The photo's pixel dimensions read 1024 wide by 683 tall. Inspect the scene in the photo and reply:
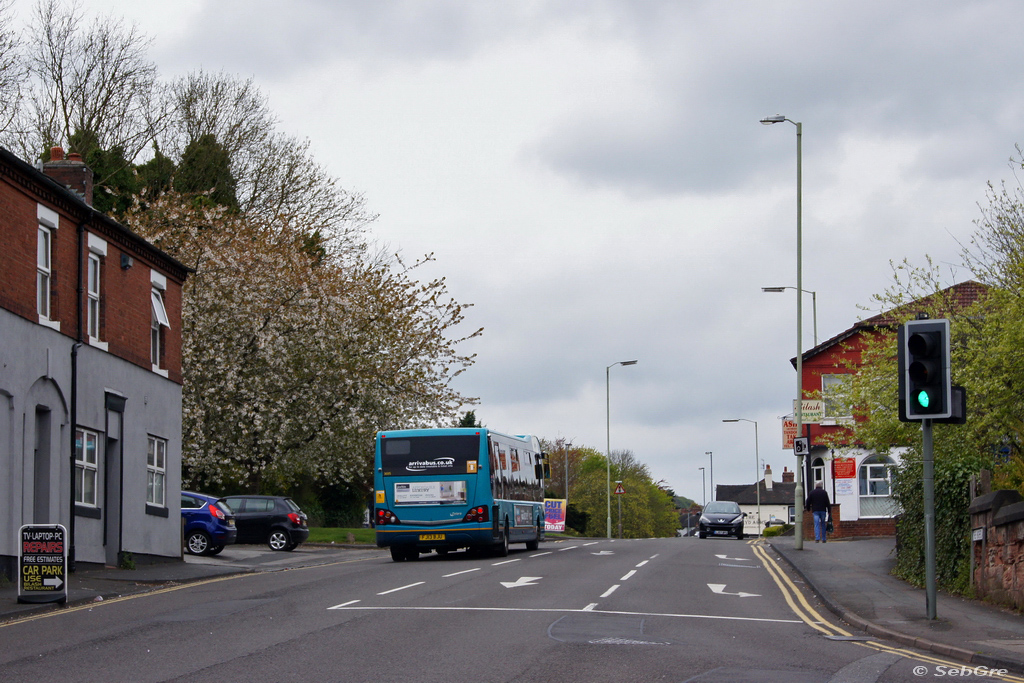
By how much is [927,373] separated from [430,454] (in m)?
13.8

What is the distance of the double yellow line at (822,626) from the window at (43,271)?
13432 mm

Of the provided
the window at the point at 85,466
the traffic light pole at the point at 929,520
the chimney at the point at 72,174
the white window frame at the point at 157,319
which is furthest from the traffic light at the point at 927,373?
the chimney at the point at 72,174

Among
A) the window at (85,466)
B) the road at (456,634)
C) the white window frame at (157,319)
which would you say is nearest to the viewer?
the road at (456,634)

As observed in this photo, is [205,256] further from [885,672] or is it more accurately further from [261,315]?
[885,672]

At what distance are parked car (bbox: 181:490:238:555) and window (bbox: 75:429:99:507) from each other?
599cm

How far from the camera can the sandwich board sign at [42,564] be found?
15.6 metres

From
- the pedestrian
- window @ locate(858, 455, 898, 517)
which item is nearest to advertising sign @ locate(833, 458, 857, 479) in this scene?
window @ locate(858, 455, 898, 517)

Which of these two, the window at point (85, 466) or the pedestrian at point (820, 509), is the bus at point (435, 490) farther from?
the pedestrian at point (820, 509)

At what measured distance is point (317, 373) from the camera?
38.8 meters

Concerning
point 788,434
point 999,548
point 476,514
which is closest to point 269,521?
point 476,514

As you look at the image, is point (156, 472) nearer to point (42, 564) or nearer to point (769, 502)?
point (42, 564)

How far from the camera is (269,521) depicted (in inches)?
A: 1249

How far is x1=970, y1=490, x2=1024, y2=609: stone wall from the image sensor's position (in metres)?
14.7

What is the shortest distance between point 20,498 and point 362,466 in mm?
21065
